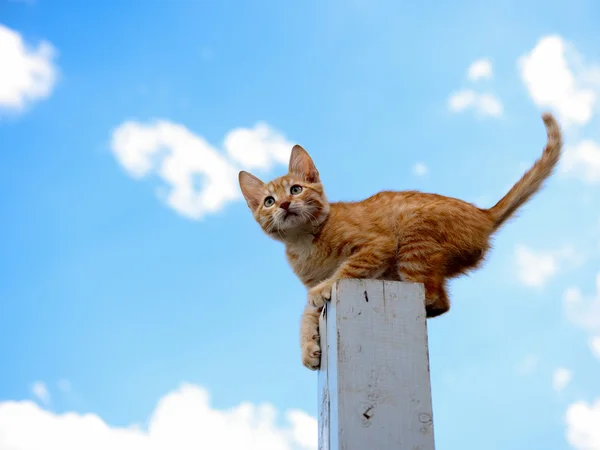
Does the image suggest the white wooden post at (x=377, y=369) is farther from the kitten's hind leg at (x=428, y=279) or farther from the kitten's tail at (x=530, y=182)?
the kitten's tail at (x=530, y=182)

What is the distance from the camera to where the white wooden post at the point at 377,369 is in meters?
1.98

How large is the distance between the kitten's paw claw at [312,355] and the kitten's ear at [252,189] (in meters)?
1.64

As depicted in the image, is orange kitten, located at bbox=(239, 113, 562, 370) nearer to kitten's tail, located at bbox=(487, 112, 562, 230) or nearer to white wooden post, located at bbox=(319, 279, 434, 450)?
kitten's tail, located at bbox=(487, 112, 562, 230)

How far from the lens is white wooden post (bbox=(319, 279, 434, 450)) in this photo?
6.51ft

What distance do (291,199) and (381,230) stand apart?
661mm

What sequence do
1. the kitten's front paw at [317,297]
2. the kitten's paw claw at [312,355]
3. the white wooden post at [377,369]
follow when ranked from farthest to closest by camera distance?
the kitten's front paw at [317,297] < the kitten's paw claw at [312,355] < the white wooden post at [377,369]

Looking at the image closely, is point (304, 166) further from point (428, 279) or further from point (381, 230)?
point (428, 279)

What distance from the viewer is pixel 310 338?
2.92 metres

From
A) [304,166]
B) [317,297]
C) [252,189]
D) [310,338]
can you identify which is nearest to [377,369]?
[310,338]

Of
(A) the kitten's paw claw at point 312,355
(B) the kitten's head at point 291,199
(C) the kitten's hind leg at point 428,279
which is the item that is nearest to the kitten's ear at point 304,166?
(B) the kitten's head at point 291,199

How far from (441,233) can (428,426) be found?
158 cm

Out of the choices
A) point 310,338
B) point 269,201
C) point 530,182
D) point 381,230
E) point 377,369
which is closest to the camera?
point 377,369

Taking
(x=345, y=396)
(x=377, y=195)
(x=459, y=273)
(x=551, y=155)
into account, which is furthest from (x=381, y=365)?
(x=551, y=155)

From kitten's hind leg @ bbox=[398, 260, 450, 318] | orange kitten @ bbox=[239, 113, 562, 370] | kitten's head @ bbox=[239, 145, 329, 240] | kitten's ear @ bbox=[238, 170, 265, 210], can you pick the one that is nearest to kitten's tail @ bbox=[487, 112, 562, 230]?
orange kitten @ bbox=[239, 113, 562, 370]
